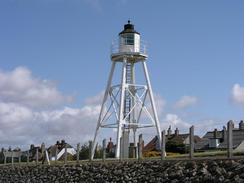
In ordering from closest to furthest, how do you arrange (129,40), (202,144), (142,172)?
1. (142,172)
2. (129,40)
3. (202,144)

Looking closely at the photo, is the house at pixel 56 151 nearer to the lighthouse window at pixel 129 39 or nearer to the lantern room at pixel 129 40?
the lantern room at pixel 129 40

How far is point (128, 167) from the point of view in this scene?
31688 mm

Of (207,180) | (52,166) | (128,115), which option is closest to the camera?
(207,180)

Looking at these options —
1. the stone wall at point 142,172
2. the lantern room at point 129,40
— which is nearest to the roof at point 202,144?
the lantern room at point 129,40

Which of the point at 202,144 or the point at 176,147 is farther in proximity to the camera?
the point at 202,144

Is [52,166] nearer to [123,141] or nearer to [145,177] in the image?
[123,141]

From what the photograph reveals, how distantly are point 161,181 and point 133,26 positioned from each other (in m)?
28.1

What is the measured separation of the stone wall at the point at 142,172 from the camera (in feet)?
77.6

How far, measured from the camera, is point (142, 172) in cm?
2980

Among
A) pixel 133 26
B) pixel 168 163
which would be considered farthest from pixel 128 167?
pixel 133 26

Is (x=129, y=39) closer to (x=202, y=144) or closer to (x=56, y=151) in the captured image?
(x=56, y=151)

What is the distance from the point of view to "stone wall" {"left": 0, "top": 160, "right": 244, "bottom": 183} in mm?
23642

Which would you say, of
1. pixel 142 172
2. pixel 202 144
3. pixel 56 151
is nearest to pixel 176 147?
pixel 56 151

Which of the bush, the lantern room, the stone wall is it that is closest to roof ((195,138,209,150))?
the bush
